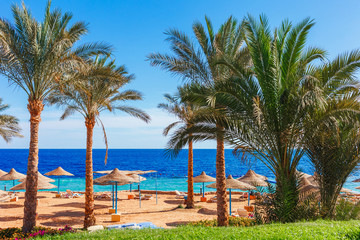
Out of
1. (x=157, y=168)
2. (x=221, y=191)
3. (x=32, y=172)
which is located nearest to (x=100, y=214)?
(x=32, y=172)

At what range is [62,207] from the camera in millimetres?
19188

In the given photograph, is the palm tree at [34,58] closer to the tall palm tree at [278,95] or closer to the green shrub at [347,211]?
the tall palm tree at [278,95]

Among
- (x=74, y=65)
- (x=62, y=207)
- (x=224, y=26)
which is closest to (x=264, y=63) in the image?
(x=224, y=26)

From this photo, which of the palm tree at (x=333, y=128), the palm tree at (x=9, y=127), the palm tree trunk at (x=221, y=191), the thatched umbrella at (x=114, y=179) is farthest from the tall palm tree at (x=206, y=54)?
the palm tree at (x=9, y=127)

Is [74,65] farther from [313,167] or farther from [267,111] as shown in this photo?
[313,167]

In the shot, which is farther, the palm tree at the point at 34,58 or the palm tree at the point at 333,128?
the palm tree at the point at 34,58

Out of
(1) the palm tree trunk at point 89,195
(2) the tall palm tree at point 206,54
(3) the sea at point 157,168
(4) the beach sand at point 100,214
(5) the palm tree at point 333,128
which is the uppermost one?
(2) the tall palm tree at point 206,54

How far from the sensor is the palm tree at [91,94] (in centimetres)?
1172

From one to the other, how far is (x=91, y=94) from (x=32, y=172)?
14.9 feet

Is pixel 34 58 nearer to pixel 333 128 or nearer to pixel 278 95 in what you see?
pixel 278 95

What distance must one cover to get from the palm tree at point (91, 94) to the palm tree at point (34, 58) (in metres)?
0.84

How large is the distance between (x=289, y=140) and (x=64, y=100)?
1092cm

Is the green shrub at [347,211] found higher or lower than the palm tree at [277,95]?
lower

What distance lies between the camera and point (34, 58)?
10.8 metres
